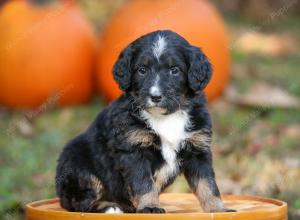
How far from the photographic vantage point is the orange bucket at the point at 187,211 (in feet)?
14.2

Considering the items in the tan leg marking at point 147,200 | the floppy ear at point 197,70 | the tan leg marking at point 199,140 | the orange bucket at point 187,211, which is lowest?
the orange bucket at point 187,211

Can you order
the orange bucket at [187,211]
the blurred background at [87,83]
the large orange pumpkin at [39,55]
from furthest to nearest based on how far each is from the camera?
the large orange pumpkin at [39,55], the blurred background at [87,83], the orange bucket at [187,211]

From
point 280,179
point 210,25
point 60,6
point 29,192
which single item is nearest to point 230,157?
point 280,179

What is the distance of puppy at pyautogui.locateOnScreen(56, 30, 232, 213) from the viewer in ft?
15.6

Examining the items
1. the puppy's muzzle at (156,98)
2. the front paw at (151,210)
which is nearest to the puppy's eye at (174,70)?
the puppy's muzzle at (156,98)

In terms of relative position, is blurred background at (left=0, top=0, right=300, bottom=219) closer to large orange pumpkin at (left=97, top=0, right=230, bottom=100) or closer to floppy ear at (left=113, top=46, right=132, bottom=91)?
large orange pumpkin at (left=97, top=0, right=230, bottom=100)

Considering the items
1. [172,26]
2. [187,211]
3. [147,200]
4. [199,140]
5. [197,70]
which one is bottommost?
Answer: [187,211]

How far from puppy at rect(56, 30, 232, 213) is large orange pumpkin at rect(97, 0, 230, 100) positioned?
5.61 meters

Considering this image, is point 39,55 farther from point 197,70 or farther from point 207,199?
point 207,199

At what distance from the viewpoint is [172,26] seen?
10523 millimetres

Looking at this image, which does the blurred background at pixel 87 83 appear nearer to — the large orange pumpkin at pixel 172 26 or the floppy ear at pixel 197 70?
the large orange pumpkin at pixel 172 26

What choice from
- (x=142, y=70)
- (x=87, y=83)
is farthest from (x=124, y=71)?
(x=87, y=83)

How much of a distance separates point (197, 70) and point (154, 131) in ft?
1.75

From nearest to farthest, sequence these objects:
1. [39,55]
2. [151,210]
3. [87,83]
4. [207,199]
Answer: [151,210] < [207,199] < [39,55] < [87,83]
